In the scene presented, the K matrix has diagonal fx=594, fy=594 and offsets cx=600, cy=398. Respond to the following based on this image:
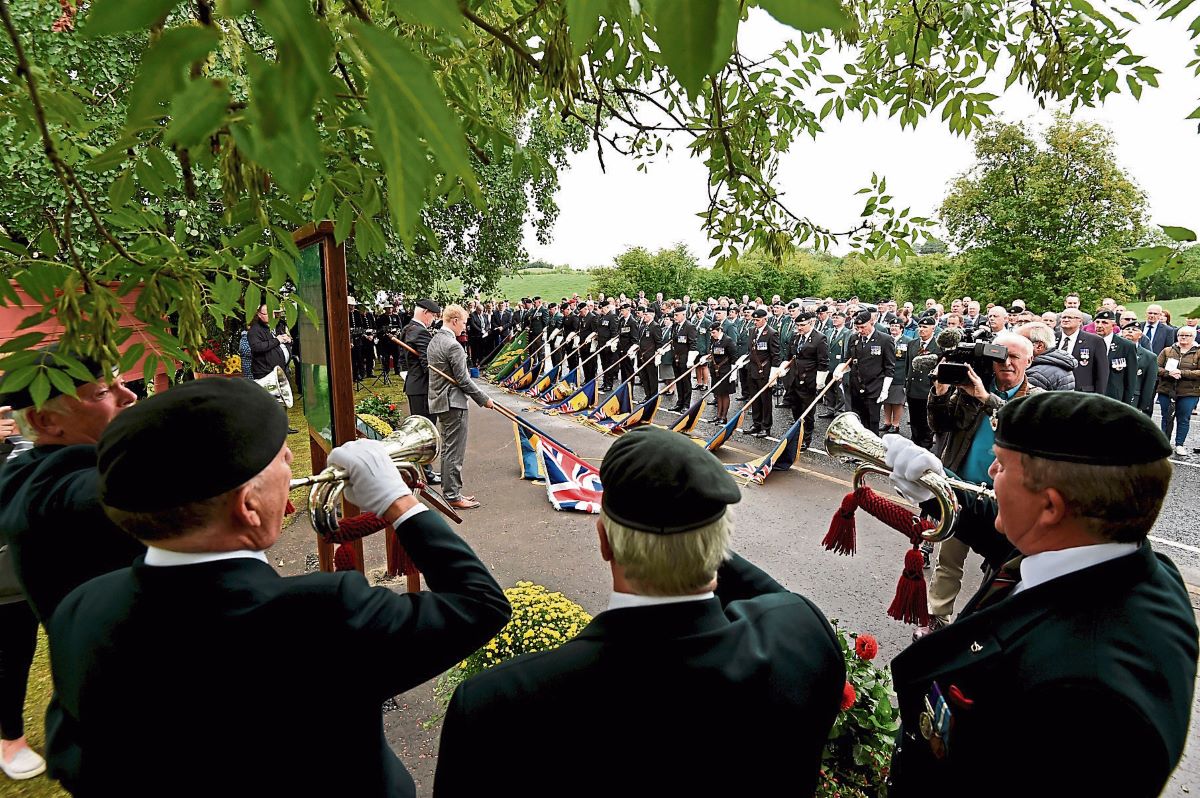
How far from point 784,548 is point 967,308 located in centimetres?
1174

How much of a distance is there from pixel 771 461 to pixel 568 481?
274 cm

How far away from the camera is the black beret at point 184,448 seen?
1183 mm

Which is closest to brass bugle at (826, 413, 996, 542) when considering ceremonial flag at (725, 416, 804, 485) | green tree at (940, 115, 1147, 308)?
ceremonial flag at (725, 416, 804, 485)

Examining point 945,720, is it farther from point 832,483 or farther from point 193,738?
point 832,483

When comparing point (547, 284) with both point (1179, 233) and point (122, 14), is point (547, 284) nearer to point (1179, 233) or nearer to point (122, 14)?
point (1179, 233)

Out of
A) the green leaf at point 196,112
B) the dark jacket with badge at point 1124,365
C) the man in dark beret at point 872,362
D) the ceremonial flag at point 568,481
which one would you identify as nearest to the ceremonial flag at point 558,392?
the man in dark beret at point 872,362

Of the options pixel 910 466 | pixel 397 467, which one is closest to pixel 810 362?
pixel 910 466

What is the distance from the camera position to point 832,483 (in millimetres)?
7758

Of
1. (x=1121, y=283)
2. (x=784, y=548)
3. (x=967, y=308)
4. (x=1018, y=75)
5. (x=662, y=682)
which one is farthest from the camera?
(x=1121, y=283)

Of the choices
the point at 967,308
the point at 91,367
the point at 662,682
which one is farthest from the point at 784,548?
the point at 967,308

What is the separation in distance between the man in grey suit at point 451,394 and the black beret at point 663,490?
5.20 metres

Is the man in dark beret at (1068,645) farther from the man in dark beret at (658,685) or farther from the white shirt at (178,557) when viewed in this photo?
the white shirt at (178,557)

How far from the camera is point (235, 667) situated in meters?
1.17

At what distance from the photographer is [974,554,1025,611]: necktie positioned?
1.83 meters
